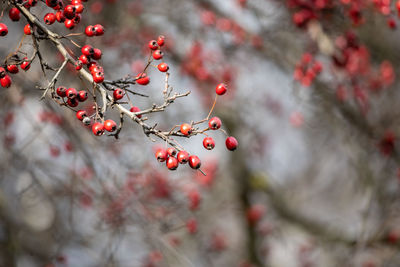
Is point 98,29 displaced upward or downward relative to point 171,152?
upward

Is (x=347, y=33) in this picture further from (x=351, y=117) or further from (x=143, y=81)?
(x=143, y=81)

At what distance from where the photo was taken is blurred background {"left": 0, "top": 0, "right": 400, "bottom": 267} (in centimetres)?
375

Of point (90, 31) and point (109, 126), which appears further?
point (90, 31)

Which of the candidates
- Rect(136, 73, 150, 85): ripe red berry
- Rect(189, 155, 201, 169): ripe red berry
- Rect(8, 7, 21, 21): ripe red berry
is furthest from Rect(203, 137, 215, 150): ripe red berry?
Rect(8, 7, 21, 21): ripe red berry

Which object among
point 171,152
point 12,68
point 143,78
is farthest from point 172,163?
point 12,68

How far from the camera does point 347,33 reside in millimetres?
4012

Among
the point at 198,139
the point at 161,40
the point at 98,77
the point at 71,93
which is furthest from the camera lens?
the point at 198,139

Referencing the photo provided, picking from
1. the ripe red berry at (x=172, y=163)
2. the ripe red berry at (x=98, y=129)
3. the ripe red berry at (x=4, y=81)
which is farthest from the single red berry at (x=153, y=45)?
the ripe red berry at (x=4, y=81)

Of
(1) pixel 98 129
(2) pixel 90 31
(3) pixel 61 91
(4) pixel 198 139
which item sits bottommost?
(1) pixel 98 129

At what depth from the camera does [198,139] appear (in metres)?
8.03

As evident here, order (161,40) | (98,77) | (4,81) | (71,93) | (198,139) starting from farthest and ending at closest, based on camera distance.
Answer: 1. (198,139)
2. (161,40)
3. (4,81)
4. (71,93)
5. (98,77)

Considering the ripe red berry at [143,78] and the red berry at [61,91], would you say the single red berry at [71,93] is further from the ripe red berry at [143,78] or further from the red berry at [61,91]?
the ripe red berry at [143,78]

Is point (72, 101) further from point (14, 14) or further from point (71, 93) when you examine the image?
point (14, 14)

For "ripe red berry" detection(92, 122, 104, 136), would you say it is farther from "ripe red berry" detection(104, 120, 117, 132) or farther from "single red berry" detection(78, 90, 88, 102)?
"single red berry" detection(78, 90, 88, 102)
